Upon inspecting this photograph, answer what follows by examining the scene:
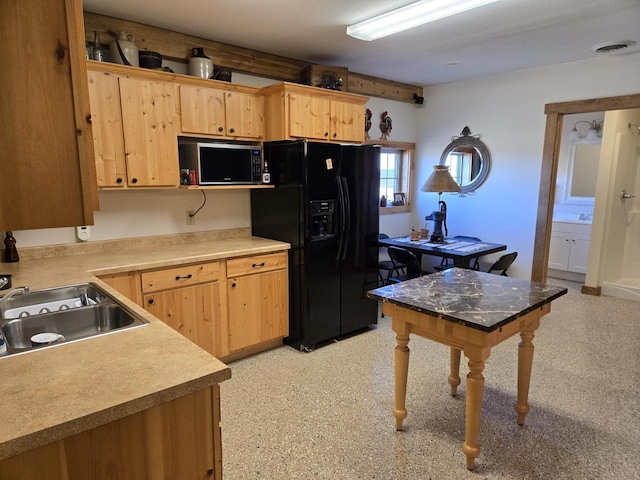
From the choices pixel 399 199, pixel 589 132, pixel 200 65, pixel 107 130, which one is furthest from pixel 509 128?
pixel 107 130

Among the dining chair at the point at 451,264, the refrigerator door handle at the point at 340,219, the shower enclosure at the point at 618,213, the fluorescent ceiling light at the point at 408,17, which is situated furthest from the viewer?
the shower enclosure at the point at 618,213

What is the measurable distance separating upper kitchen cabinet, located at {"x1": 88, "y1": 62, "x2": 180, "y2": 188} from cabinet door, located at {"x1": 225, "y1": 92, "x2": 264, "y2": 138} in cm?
44

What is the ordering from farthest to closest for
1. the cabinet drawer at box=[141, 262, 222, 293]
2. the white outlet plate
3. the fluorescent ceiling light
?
the white outlet plate < the cabinet drawer at box=[141, 262, 222, 293] < the fluorescent ceiling light

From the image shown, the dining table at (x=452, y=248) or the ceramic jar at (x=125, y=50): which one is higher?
the ceramic jar at (x=125, y=50)

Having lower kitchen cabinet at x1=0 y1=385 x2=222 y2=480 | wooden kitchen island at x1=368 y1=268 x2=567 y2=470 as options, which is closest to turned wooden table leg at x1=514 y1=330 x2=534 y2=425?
wooden kitchen island at x1=368 y1=268 x2=567 y2=470

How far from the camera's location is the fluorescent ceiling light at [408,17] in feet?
8.57

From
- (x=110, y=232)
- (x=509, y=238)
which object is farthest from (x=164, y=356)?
(x=509, y=238)

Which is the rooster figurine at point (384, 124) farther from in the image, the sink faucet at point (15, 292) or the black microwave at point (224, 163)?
the sink faucet at point (15, 292)

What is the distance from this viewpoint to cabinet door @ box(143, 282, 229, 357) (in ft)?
9.20

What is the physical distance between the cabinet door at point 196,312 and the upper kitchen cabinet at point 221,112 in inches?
46.8

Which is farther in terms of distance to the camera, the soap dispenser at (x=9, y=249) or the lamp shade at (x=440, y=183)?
the lamp shade at (x=440, y=183)

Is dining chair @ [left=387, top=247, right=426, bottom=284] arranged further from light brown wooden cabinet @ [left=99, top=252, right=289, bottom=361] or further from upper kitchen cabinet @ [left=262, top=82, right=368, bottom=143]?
light brown wooden cabinet @ [left=99, top=252, right=289, bottom=361]

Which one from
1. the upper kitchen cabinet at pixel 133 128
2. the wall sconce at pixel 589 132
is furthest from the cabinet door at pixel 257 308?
the wall sconce at pixel 589 132

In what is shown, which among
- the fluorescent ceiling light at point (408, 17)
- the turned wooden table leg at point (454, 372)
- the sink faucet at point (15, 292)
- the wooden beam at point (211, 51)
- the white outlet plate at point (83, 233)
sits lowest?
the turned wooden table leg at point (454, 372)
